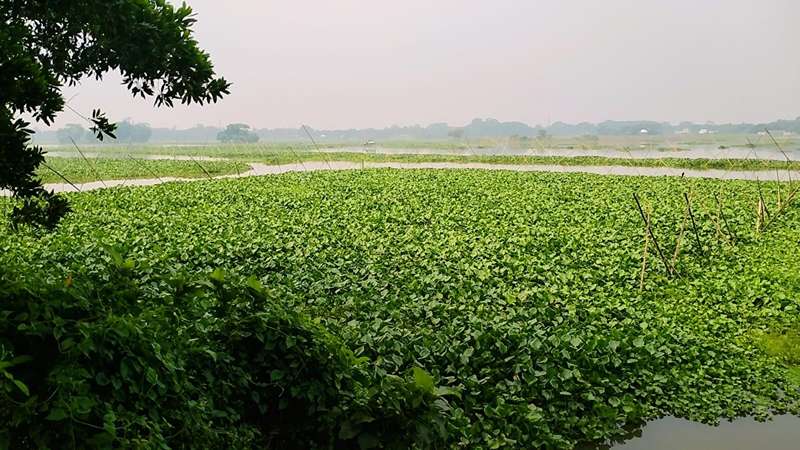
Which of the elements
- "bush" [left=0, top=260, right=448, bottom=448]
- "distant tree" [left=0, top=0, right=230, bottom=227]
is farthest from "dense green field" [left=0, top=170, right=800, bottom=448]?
"distant tree" [left=0, top=0, right=230, bottom=227]

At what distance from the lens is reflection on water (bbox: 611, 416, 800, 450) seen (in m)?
3.87

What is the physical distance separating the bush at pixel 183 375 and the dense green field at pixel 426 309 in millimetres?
12

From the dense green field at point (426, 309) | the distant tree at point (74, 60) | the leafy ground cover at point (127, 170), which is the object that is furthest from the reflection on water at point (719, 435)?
the leafy ground cover at point (127, 170)

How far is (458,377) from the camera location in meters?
4.12

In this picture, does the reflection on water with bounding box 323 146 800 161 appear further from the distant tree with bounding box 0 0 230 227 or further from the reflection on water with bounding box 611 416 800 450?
the distant tree with bounding box 0 0 230 227

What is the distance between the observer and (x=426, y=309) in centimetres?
540

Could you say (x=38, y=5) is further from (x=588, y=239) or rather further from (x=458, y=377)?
(x=588, y=239)

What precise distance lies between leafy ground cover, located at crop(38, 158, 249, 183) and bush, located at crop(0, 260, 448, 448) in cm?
1514

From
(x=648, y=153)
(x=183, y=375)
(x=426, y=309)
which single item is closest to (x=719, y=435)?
(x=426, y=309)

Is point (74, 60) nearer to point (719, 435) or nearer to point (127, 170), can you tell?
point (719, 435)

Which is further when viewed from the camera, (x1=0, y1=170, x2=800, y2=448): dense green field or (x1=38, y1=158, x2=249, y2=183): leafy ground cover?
(x1=38, y1=158, x2=249, y2=183): leafy ground cover

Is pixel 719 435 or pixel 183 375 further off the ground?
pixel 183 375

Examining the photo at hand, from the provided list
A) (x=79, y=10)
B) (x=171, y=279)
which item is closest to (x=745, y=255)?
(x=171, y=279)

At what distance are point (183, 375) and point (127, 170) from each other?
19.1 metres
